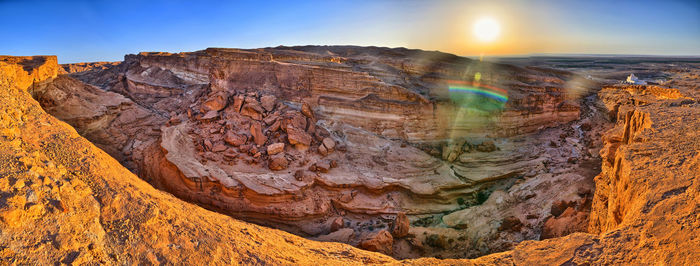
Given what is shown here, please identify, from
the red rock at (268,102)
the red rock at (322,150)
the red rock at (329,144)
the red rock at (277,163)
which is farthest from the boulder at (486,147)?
the red rock at (268,102)

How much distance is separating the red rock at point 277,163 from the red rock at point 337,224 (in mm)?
2611

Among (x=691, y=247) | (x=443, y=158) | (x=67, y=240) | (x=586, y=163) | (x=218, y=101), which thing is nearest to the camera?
(x=691, y=247)

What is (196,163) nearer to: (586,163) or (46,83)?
(46,83)

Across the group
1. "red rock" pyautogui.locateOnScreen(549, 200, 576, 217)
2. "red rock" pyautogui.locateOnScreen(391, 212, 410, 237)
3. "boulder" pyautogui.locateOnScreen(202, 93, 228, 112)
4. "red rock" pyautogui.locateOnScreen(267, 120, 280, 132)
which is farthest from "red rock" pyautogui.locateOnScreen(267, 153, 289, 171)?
"red rock" pyautogui.locateOnScreen(549, 200, 576, 217)

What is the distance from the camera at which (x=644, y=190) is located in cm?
450

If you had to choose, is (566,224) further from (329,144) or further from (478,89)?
(478,89)

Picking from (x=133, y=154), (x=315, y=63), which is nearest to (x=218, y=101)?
(x=133, y=154)

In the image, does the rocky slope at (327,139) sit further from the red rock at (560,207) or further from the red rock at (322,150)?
the red rock at (560,207)

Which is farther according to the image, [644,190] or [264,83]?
[264,83]

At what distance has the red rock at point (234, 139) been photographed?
469 inches

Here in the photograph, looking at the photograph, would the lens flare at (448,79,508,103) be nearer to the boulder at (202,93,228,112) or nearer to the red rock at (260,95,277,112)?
the red rock at (260,95,277,112)

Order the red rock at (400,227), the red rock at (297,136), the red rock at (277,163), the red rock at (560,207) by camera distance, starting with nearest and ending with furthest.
A: the red rock at (560,207) → the red rock at (400,227) → the red rock at (277,163) → the red rock at (297,136)

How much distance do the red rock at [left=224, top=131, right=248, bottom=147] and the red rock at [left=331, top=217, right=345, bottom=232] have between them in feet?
14.4

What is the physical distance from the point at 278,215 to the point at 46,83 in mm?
8605
